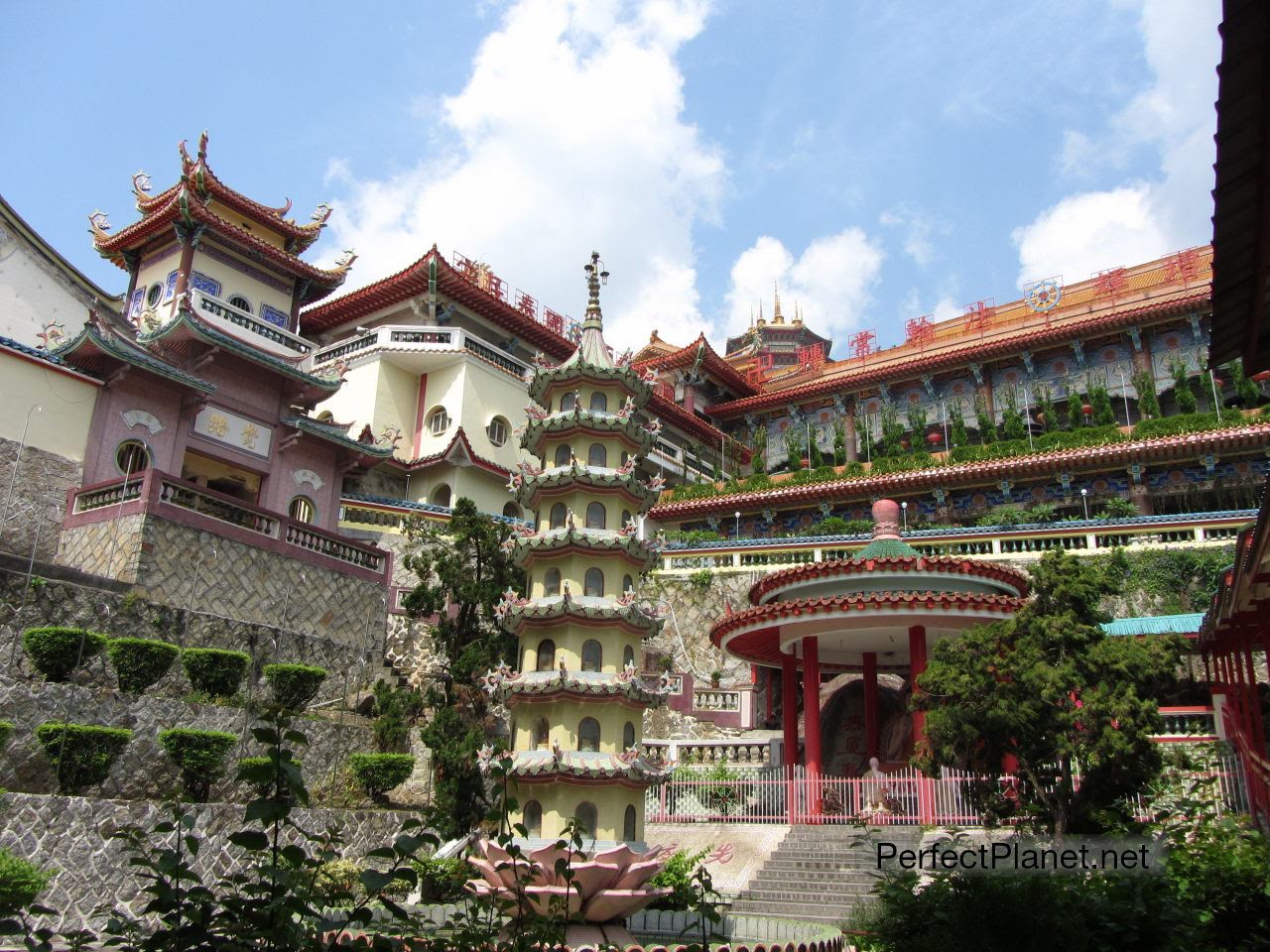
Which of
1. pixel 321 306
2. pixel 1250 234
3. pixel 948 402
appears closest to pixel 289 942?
pixel 1250 234

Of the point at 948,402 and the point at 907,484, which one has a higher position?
the point at 948,402

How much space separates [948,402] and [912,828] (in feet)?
97.5

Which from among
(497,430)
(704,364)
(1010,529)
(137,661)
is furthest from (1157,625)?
(704,364)

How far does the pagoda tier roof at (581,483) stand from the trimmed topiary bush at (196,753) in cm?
542

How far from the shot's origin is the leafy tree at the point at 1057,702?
44.1 feet

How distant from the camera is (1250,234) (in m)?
5.98

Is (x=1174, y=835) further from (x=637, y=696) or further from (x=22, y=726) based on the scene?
(x=22, y=726)

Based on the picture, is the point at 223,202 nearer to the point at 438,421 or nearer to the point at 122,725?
the point at 438,421

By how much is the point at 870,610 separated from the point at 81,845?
12.4 meters

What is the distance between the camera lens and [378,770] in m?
17.3

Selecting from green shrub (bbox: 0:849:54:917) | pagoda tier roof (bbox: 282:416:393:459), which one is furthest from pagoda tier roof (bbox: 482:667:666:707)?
pagoda tier roof (bbox: 282:416:393:459)

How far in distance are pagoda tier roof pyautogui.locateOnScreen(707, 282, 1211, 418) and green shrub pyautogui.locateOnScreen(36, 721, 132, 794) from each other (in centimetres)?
3469

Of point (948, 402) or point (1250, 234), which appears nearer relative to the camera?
point (1250, 234)

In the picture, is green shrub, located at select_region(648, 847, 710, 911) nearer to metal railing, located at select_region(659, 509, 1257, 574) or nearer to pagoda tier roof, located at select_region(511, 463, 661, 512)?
pagoda tier roof, located at select_region(511, 463, 661, 512)
